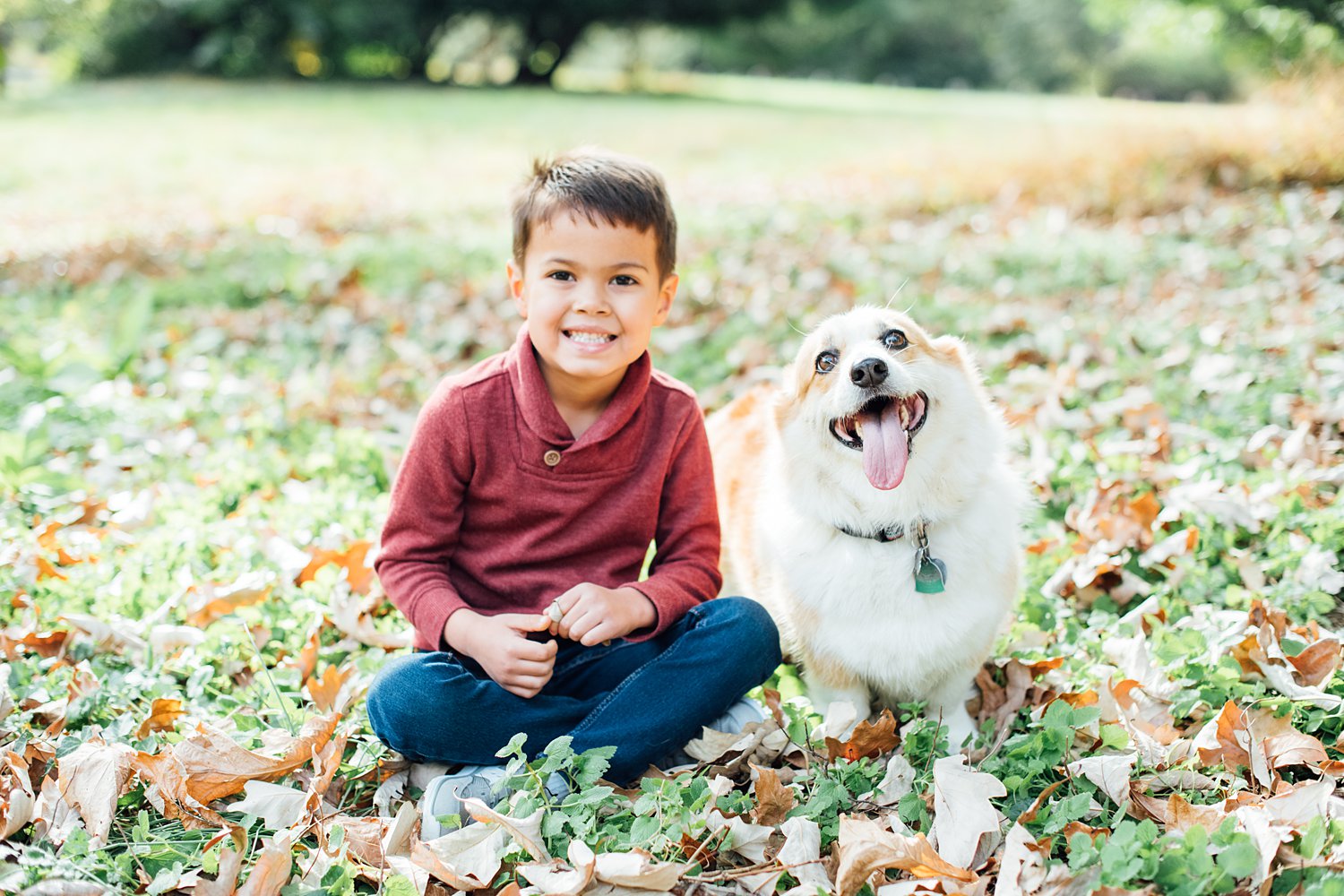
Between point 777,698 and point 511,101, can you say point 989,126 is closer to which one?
point 511,101

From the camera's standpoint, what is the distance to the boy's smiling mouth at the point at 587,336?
2115 millimetres

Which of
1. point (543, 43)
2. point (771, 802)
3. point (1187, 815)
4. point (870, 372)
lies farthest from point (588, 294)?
point (543, 43)

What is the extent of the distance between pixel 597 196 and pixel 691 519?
2.37 ft

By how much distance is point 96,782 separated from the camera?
73.3 inches

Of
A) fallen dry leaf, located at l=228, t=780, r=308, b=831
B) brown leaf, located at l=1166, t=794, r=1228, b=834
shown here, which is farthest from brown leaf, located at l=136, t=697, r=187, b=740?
brown leaf, located at l=1166, t=794, r=1228, b=834

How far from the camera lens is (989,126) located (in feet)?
46.4

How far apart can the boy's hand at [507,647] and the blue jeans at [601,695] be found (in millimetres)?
35

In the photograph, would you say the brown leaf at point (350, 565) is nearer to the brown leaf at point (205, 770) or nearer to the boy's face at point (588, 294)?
the brown leaf at point (205, 770)

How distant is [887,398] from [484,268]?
3.82 m

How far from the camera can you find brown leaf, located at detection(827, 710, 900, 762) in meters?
2.03

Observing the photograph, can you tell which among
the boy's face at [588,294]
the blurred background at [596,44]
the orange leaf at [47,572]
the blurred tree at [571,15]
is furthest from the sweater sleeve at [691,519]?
the blurred tree at [571,15]

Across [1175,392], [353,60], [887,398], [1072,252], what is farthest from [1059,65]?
[887,398]

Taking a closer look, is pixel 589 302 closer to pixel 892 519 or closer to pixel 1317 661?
pixel 892 519

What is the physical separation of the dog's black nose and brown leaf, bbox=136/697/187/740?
156cm
